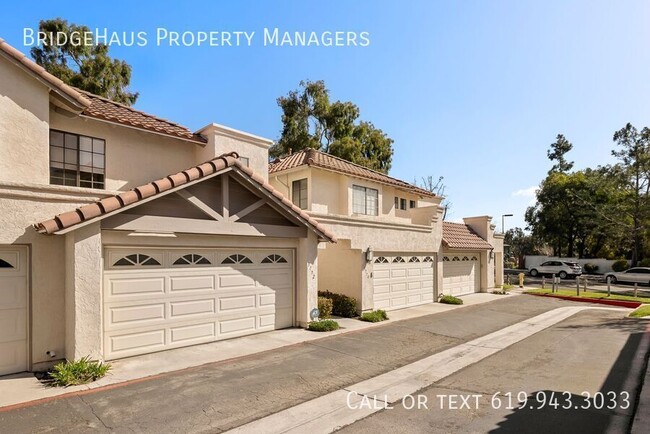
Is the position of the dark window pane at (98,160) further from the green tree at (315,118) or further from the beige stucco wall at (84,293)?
the green tree at (315,118)

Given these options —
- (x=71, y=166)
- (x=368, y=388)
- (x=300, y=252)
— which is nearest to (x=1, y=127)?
(x=71, y=166)

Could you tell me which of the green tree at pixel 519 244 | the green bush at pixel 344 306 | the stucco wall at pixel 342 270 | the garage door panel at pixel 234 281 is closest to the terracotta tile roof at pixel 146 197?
the garage door panel at pixel 234 281

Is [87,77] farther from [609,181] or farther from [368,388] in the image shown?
[609,181]

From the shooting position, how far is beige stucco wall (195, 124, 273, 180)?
12484 mm

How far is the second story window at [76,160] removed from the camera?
993cm

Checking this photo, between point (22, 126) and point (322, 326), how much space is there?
9.18m

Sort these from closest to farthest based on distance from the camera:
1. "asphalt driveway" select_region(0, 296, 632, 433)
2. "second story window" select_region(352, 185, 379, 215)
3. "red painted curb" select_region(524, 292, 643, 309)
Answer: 1. "asphalt driveway" select_region(0, 296, 632, 433)
2. "red painted curb" select_region(524, 292, 643, 309)
3. "second story window" select_region(352, 185, 379, 215)

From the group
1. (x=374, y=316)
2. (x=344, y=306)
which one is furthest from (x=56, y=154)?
(x=374, y=316)

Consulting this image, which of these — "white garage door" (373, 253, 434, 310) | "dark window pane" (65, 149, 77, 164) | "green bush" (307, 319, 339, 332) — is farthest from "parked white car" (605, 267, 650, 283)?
"dark window pane" (65, 149, 77, 164)

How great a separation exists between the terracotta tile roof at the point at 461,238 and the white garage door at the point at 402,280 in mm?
2173

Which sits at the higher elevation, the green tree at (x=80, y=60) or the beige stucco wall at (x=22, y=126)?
the green tree at (x=80, y=60)

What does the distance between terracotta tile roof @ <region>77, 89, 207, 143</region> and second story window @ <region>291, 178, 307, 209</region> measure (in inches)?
238

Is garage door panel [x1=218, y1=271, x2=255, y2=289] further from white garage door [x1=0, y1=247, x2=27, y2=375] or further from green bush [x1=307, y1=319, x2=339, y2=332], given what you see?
white garage door [x1=0, y1=247, x2=27, y2=375]

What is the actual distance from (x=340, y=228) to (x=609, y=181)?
39147mm
